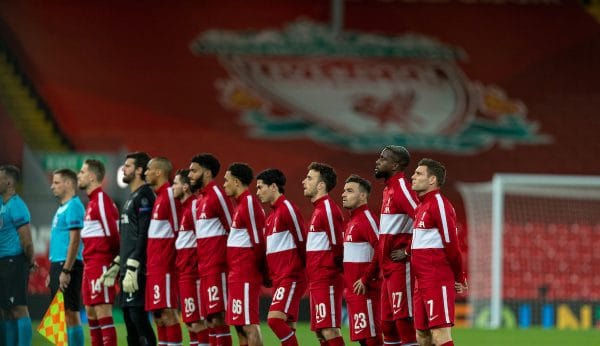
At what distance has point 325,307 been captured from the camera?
8430 millimetres

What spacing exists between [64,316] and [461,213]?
552 inches

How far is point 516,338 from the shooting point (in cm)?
1427

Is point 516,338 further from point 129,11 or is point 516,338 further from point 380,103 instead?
point 129,11

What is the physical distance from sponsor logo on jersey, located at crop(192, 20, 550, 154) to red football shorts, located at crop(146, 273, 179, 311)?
1458 centimetres

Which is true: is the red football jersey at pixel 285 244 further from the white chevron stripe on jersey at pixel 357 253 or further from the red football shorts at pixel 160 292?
the red football shorts at pixel 160 292

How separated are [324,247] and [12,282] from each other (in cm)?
268

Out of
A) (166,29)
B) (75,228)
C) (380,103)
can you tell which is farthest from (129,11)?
(75,228)

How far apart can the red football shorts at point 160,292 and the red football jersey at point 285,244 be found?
2.81 ft

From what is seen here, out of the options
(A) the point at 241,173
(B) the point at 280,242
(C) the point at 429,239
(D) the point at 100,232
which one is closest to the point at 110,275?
(D) the point at 100,232

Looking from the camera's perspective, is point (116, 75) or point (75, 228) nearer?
point (75, 228)

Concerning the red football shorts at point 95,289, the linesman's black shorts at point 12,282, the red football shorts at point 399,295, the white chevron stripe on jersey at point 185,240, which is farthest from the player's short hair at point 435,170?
the linesman's black shorts at point 12,282

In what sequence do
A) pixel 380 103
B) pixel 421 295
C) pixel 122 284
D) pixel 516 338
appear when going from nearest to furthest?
pixel 421 295 → pixel 122 284 → pixel 516 338 → pixel 380 103

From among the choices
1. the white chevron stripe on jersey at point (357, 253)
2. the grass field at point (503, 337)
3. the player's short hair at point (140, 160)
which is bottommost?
the grass field at point (503, 337)

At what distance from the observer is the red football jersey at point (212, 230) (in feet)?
29.7
